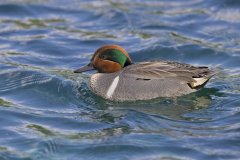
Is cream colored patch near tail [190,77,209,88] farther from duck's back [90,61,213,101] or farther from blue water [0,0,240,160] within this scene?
blue water [0,0,240,160]

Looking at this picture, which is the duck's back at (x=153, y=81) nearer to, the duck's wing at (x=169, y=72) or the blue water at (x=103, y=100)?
the duck's wing at (x=169, y=72)

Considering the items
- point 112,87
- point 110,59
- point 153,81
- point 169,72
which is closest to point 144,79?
point 153,81

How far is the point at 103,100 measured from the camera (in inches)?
420

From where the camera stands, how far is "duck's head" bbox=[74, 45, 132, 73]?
10.7m

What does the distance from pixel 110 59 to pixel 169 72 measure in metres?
0.91

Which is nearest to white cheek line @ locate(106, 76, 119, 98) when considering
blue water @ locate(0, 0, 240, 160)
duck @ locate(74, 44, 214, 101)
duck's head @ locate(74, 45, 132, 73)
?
duck @ locate(74, 44, 214, 101)

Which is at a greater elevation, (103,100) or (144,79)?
(144,79)

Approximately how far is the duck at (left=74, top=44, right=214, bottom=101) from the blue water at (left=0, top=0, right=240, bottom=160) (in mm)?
128

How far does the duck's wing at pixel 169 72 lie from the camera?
1051 cm

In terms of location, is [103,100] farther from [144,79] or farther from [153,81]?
[153,81]

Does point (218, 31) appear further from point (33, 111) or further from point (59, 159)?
point (59, 159)

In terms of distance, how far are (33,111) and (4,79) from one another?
1532 mm

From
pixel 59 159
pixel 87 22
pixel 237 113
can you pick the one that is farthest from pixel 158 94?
pixel 87 22

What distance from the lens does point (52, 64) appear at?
41.0 feet
